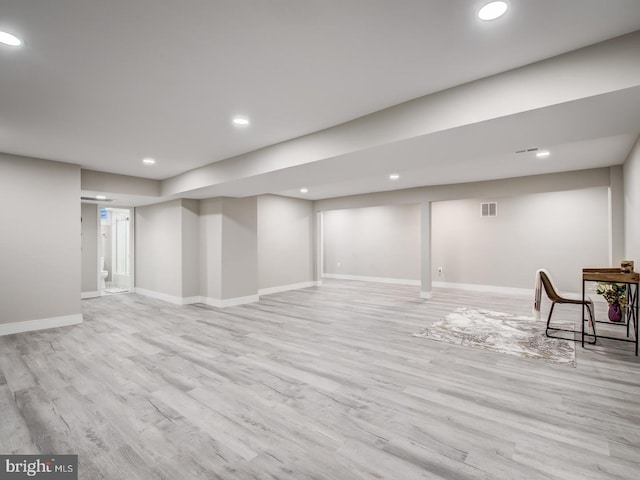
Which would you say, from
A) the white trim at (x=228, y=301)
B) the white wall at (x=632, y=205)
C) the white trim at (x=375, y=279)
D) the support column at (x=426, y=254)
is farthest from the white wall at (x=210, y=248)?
the white wall at (x=632, y=205)

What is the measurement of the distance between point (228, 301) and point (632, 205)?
6452mm

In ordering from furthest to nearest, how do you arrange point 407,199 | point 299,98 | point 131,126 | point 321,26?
point 407,199 < point 131,126 < point 299,98 < point 321,26

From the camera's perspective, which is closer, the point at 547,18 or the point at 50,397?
the point at 547,18

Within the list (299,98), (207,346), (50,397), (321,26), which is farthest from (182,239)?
(321,26)

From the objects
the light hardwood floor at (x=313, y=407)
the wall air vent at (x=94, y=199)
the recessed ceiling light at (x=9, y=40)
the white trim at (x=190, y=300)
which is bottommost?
the light hardwood floor at (x=313, y=407)

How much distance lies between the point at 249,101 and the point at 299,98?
0.46m

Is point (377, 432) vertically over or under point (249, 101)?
under

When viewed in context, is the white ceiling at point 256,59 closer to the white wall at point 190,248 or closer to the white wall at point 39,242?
the white wall at point 39,242

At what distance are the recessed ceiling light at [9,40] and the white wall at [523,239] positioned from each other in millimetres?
8424

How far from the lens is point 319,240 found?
9039 millimetres

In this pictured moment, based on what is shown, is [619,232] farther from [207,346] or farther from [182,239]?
[182,239]

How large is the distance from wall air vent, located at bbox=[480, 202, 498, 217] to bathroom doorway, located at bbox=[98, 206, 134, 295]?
897cm

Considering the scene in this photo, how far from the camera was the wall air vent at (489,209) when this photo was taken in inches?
305

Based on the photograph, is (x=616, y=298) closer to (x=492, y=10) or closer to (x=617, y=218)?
(x=617, y=218)
